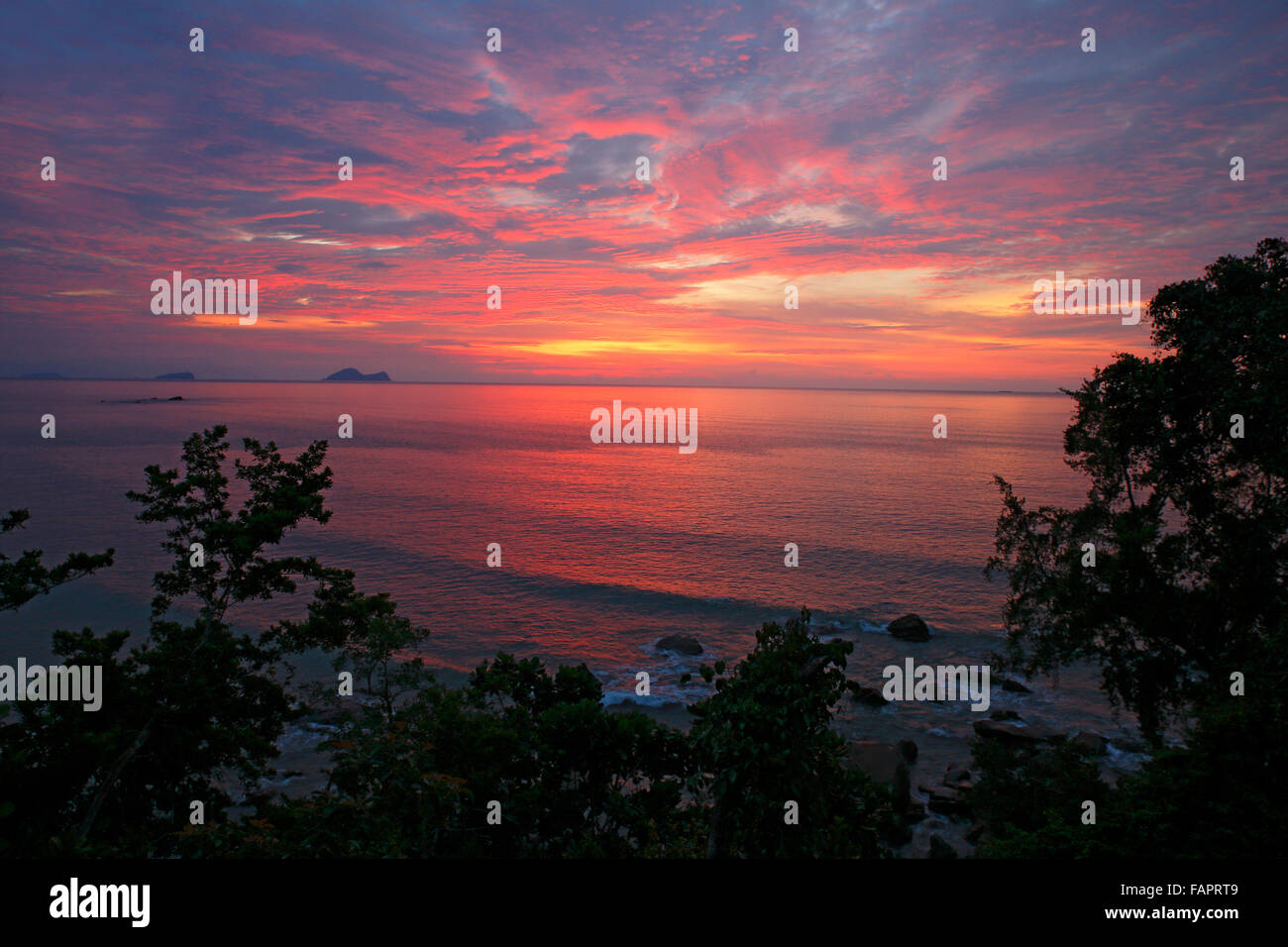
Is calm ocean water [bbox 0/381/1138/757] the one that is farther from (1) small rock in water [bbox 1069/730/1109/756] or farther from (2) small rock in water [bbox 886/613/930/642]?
(1) small rock in water [bbox 1069/730/1109/756]

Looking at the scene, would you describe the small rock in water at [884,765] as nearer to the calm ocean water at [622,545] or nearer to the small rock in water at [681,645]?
the calm ocean water at [622,545]

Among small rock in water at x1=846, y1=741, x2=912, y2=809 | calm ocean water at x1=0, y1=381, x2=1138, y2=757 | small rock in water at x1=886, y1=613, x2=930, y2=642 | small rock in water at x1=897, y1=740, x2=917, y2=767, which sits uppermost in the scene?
calm ocean water at x1=0, y1=381, x2=1138, y2=757

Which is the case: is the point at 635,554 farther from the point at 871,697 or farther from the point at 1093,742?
the point at 1093,742

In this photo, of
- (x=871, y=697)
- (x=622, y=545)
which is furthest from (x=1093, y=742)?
(x=622, y=545)

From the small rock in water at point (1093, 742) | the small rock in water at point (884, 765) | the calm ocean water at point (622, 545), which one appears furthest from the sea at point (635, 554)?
the small rock in water at point (884, 765)

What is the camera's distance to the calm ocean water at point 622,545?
38188 millimetres

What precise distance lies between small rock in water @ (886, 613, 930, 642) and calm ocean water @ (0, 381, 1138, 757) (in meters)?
0.84

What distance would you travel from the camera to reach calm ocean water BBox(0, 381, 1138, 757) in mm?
38188

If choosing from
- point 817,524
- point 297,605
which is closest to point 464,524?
point 297,605

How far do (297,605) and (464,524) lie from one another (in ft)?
73.8

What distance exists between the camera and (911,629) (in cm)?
3791

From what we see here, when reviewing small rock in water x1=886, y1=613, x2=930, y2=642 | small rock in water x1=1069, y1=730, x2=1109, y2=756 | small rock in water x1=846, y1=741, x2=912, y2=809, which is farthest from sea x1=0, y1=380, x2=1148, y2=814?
small rock in water x1=846, y1=741, x2=912, y2=809

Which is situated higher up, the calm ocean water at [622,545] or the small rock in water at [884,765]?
the calm ocean water at [622,545]

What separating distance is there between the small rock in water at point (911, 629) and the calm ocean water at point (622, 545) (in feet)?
2.75
